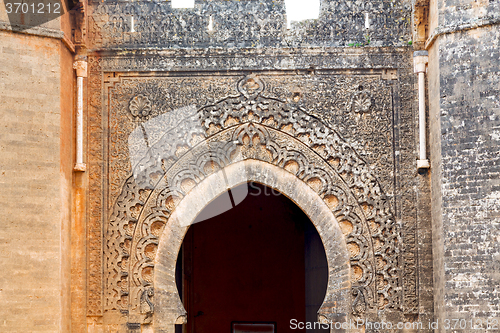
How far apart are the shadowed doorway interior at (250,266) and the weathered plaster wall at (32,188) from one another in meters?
3.88

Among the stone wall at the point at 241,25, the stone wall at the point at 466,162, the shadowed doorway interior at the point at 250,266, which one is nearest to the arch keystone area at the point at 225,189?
the stone wall at the point at 466,162

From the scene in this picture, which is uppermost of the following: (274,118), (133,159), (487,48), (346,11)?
(346,11)

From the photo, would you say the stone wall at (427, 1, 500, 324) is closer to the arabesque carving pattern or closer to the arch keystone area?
the arabesque carving pattern

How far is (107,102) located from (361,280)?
3.27 meters

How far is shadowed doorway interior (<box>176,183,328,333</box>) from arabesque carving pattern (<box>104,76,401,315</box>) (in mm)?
3222

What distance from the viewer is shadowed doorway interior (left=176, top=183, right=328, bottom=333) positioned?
10.2 meters

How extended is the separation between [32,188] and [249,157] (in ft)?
7.20

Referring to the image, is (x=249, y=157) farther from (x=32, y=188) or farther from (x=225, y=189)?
(x=32, y=188)

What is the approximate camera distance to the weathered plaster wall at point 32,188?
6070 mm

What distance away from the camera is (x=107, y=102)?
7.07 metres

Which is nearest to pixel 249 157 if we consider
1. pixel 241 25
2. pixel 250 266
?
pixel 241 25

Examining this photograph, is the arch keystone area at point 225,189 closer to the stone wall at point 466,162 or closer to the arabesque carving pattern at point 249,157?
the arabesque carving pattern at point 249,157

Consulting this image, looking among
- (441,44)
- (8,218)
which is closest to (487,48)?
(441,44)

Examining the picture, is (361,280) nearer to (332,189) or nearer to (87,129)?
(332,189)
